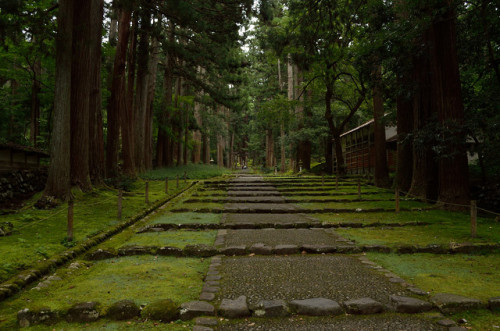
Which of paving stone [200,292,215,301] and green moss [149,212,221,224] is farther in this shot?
green moss [149,212,221,224]

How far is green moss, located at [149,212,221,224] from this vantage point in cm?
720

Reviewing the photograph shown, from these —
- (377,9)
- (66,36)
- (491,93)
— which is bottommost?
(491,93)

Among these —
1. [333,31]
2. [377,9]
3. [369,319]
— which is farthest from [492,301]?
[377,9]

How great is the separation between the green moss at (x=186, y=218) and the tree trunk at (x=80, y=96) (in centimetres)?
284

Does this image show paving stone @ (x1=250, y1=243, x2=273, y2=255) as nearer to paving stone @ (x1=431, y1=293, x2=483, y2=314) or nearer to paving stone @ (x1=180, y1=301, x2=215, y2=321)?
paving stone @ (x1=180, y1=301, x2=215, y2=321)

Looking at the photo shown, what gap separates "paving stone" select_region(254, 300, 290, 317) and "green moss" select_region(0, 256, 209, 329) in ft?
2.38

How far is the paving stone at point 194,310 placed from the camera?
2.81 meters

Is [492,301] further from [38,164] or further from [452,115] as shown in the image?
[38,164]

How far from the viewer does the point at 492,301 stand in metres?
2.98

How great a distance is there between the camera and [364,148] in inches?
782

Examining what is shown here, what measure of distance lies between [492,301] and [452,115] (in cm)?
677

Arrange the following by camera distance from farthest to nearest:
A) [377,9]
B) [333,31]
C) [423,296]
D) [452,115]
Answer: [377,9] < [333,31] < [452,115] < [423,296]

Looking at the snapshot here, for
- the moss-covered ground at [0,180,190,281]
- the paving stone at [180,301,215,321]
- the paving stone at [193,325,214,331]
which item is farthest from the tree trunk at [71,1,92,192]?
the paving stone at [193,325,214,331]

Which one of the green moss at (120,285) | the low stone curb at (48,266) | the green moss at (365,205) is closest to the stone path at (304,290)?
the green moss at (120,285)
